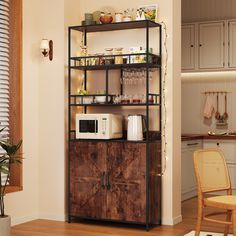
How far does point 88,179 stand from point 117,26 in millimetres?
1740

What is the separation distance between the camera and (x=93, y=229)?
18.6ft

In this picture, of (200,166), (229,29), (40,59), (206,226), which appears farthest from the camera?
(229,29)

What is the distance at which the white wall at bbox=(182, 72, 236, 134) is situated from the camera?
8121mm

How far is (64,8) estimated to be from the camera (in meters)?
6.10

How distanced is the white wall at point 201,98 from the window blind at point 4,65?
3.37 meters

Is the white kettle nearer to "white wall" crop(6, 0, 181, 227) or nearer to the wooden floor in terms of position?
"white wall" crop(6, 0, 181, 227)

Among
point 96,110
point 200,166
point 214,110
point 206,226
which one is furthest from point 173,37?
point 214,110

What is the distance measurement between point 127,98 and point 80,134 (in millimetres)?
657

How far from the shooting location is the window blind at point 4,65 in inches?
227

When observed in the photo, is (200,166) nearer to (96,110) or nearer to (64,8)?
(96,110)

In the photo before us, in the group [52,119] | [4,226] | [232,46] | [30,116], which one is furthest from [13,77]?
[232,46]

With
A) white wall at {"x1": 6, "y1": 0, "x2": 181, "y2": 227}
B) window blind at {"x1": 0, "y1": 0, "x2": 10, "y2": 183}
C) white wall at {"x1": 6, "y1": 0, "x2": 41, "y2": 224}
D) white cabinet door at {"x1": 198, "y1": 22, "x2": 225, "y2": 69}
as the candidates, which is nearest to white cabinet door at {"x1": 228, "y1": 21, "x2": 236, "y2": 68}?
white cabinet door at {"x1": 198, "y1": 22, "x2": 225, "y2": 69}

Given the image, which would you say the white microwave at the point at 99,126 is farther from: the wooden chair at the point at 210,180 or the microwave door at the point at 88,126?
the wooden chair at the point at 210,180

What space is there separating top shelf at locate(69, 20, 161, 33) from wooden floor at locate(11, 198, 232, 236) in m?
2.15
